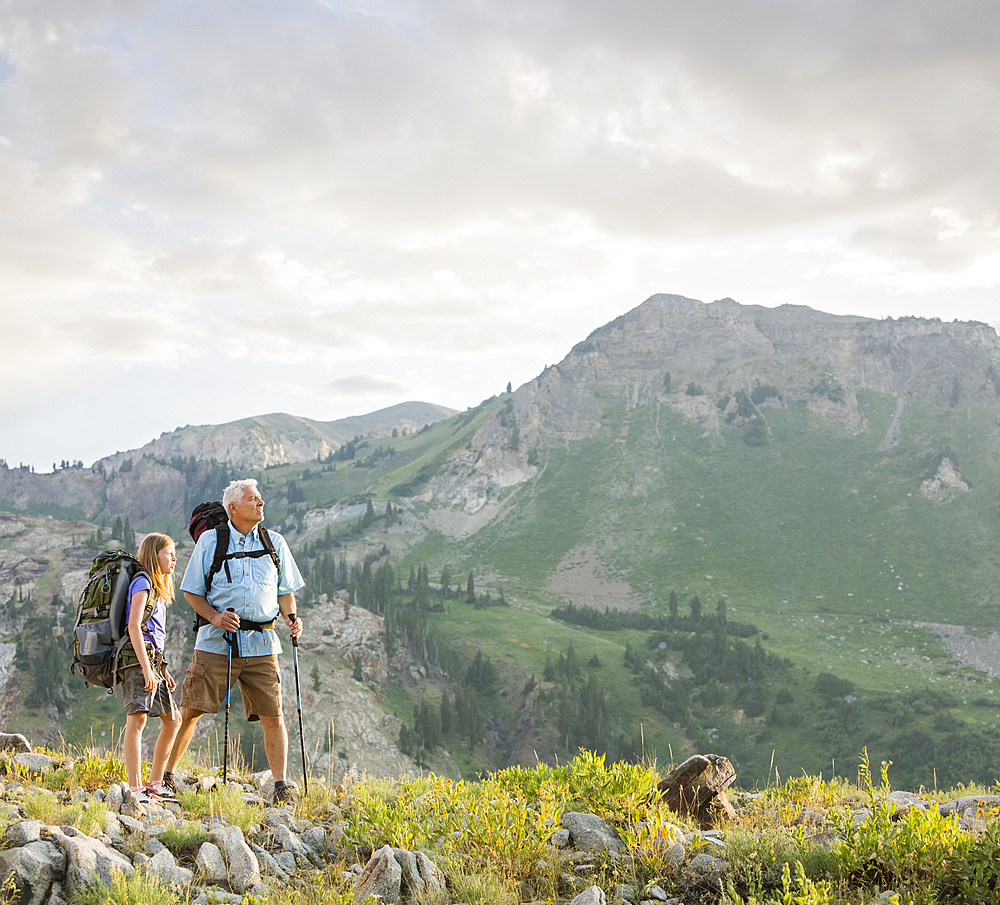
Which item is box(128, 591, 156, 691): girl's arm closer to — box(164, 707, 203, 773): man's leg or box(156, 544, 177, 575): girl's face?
box(156, 544, 177, 575): girl's face

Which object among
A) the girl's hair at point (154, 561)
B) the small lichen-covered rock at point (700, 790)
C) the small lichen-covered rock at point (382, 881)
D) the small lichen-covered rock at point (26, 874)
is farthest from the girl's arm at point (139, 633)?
the small lichen-covered rock at point (700, 790)

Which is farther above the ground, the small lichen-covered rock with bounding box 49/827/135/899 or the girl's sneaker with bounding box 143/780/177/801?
the small lichen-covered rock with bounding box 49/827/135/899

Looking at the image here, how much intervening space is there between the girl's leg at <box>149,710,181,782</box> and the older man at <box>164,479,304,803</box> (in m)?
0.11

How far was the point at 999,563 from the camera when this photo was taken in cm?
15762

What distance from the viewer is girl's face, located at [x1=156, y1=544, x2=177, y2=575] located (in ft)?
28.1

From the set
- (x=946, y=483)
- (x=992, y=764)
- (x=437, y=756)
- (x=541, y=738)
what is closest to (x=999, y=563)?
(x=946, y=483)

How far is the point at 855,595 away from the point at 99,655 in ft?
572

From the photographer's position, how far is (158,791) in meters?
8.02

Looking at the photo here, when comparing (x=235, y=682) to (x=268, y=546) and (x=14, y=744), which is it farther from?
(x=14, y=744)

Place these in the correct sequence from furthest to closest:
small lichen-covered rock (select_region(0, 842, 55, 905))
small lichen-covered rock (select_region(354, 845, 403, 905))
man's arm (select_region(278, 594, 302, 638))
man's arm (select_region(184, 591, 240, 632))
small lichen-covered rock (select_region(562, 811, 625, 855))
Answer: man's arm (select_region(278, 594, 302, 638)) → man's arm (select_region(184, 591, 240, 632)) → small lichen-covered rock (select_region(562, 811, 625, 855)) → small lichen-covered rock (select_region(354, 845, 403, 905)) → small lichen-covered rock (select_region(0, 842, 55, 905))

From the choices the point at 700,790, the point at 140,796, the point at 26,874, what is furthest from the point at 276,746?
the point at 700,790

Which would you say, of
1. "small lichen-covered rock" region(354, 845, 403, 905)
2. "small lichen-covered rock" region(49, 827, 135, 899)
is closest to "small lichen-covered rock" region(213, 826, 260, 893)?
"small lichen-covered rock" region(49, 827, 135, 899)

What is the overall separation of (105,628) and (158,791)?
82.5 inches

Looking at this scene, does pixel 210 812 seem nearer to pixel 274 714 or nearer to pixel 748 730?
pixel 274 714
